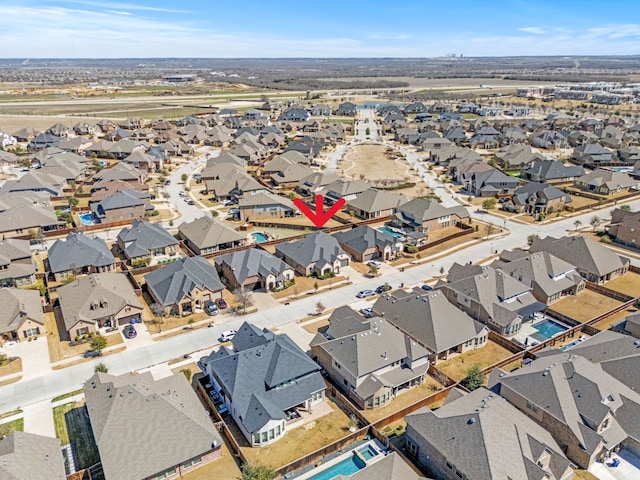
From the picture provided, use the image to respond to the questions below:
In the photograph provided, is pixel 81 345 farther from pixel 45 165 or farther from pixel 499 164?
pixel 499 164

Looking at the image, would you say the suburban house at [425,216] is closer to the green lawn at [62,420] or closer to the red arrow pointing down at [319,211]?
the red arrow pointing down at [319,211]

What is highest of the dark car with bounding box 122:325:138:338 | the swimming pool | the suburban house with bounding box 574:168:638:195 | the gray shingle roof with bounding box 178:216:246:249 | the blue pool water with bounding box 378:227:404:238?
the suburban house with bounding box 574:168:638:195

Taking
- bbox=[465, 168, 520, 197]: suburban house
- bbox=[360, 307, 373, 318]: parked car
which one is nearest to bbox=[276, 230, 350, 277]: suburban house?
bbox=[360, 307, 373, 318]: parked car

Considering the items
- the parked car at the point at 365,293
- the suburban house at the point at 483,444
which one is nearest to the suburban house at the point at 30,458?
the suburban house at the point at 483,444

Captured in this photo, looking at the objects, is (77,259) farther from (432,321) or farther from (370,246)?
(432,321)

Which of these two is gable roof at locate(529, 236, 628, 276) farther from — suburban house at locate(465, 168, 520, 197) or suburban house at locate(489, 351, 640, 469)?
suburban house at locate(465, 168, 520, 197)

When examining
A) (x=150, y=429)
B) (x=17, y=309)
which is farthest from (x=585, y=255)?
(x=17, y=309)
